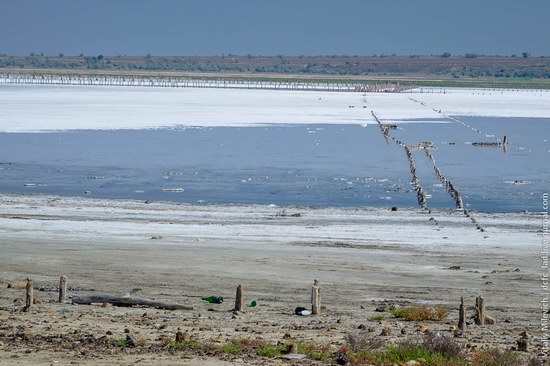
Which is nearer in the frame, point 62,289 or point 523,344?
point 523,344

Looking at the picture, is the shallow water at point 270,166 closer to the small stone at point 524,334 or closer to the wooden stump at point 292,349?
the small stone at point 524,334

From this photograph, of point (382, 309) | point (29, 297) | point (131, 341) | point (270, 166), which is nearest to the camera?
point (131, 341)

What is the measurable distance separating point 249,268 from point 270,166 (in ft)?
56.4

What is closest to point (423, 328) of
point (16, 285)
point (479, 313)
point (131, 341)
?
point (479, 313)

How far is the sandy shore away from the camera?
13219 millimetres

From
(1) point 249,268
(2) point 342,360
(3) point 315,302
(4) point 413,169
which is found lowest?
(2) point 342,360

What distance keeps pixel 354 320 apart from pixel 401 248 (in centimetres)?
618

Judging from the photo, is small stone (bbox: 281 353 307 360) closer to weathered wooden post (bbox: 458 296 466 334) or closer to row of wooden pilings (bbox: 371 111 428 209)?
weathered wooden post (bbox: 458 296 466 334)

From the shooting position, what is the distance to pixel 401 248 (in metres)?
20.1

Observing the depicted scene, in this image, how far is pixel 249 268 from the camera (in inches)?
703

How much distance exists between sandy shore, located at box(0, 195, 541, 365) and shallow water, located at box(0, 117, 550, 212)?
2428 mm

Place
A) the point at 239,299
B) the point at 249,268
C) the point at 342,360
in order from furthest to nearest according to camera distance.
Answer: the point at 249,268 → the point at 239,299 → the point at 342,360

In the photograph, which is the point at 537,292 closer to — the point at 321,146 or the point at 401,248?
the point at 401,248

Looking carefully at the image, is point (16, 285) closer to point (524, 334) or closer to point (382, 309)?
point (382, 309)
